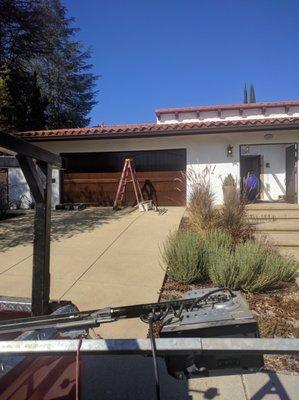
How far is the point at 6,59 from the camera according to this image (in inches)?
986

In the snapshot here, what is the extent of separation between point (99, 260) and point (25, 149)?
5060 millimetres

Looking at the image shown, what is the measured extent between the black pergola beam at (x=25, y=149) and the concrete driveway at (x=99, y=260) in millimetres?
2351

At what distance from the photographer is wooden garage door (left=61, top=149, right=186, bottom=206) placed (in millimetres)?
13430

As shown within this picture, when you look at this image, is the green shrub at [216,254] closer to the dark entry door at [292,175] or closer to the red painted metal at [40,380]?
the red painted metal at [40,380]

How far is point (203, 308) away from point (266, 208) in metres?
9.10

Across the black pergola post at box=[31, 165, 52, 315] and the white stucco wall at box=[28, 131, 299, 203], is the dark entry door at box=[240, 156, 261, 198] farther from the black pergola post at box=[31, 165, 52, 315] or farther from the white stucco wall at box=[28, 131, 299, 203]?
the black pergola post at box=[31, 165, 52, 315]

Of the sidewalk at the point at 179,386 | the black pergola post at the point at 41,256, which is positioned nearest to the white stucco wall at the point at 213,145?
the sidewalk at the point at 179,386

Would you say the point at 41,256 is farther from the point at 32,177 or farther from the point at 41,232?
the point at 32,177

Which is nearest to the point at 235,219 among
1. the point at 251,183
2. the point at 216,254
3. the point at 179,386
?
the point at 216,254

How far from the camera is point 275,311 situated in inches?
186

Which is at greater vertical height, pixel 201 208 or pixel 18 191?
pixel 18 191

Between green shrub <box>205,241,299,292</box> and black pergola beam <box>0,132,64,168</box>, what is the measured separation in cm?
342

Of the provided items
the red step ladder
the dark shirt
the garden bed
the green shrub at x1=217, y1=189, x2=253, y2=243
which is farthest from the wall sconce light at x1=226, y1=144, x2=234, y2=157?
the garden bed

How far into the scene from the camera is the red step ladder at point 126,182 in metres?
12.8
